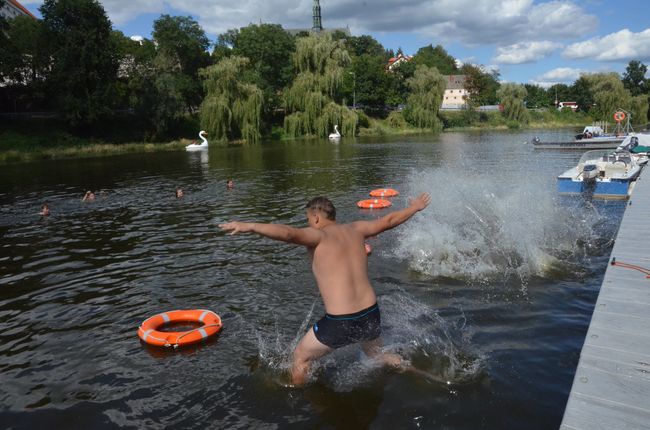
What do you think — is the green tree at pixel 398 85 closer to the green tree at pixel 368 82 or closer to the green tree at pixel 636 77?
the green tree at pixel 368 82

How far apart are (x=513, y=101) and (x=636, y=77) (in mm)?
28599

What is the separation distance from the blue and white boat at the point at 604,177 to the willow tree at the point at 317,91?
3923 centimetres

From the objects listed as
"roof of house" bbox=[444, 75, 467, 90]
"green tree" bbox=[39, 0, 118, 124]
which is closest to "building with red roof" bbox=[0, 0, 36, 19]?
"green tree" bbox=[39, 0, 118, 124]

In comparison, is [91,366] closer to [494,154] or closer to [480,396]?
[480,396]

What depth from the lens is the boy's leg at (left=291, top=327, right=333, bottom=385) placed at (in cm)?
527

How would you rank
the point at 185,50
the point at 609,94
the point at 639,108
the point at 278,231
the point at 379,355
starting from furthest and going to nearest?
the point at 185,50 → the point at 639,108 → the point at 609,94 → the point at 379,355 → the point at 278,231

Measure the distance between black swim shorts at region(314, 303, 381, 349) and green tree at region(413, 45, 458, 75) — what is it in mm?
144930

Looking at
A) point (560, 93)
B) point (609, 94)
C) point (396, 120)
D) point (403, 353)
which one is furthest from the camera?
point (560, 93)

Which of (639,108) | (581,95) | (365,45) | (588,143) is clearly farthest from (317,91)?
(365,45)

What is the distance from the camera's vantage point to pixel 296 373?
585 cm

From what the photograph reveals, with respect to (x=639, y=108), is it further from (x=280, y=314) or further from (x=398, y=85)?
(x=280, y=314)

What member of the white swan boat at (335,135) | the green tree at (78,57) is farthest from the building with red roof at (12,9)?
the white swan boat at (335,135)

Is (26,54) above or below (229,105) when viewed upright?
above

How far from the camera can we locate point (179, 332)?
24.8ft
